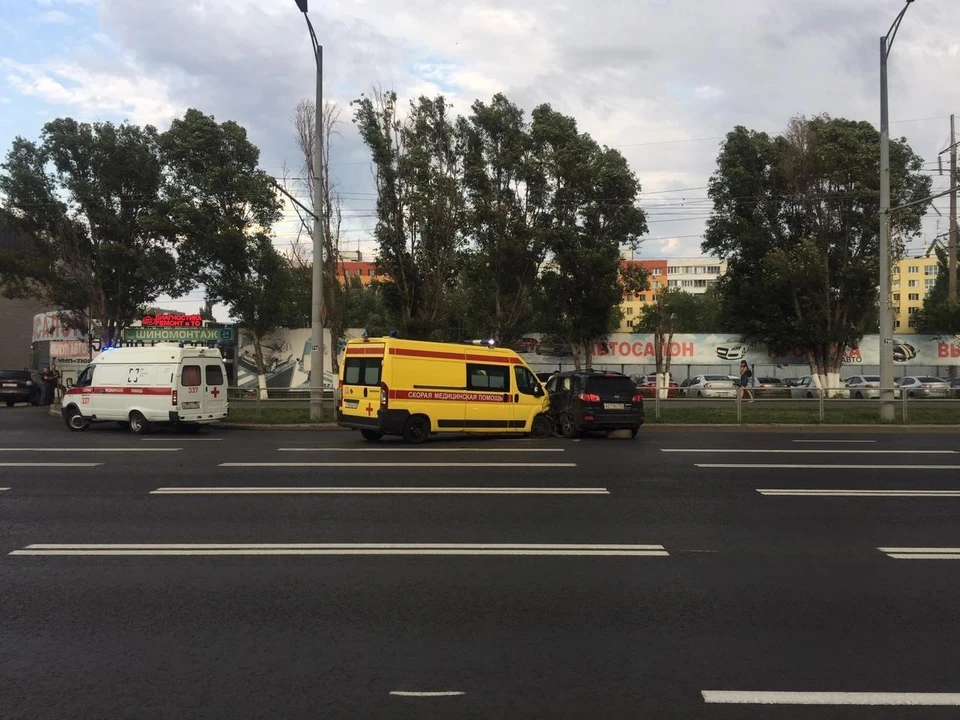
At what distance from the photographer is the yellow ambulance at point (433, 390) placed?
17125 mm

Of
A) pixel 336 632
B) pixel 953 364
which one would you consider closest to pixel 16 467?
pixel 336 632

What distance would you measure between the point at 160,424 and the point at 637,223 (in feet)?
78.6

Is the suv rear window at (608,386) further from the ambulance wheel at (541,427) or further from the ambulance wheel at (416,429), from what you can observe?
the ambulance wheel at (416,429)

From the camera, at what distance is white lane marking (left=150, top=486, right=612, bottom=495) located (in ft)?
35.0

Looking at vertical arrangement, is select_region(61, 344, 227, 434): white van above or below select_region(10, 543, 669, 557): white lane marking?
above

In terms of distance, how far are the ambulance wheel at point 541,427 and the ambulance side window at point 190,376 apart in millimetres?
8776

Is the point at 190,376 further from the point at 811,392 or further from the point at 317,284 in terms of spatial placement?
the point at 811,392

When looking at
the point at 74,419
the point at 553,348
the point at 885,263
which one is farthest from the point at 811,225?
the point at 74,419

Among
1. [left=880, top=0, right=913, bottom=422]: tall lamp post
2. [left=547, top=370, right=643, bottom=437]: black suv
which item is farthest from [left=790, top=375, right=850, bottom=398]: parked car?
[left=547, top=370, right=643, bottom=437]: black suv

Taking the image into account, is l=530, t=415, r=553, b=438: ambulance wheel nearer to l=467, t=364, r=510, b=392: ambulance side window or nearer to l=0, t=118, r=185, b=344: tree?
l=467, t=364, r=510, b=392: ambulance side window

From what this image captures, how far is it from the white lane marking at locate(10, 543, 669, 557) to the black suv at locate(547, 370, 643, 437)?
11.3 metres

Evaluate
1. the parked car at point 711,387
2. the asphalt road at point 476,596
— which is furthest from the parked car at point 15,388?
the parked car at point 711,387

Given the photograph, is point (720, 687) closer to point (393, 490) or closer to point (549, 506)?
point (549, 506)

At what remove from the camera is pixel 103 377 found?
70.2 ft
